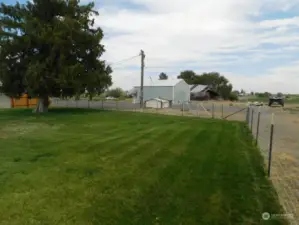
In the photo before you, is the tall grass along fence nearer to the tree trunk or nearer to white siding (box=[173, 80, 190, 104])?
white siding (box=[173, 80, 190, 104])

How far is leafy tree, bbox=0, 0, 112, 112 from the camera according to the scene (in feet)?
86.0

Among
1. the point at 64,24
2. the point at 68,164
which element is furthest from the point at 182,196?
the point at 64,24

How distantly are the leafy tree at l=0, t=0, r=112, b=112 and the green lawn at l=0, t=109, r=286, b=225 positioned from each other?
1616cm

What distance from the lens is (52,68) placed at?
27.1 meters

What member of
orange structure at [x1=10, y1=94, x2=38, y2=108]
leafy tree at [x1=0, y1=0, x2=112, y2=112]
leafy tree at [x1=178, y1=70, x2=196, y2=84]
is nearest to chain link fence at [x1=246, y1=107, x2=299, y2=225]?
leafy tree at [x1=0, y1=0, x2=112, y2=112]

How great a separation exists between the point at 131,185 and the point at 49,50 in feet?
76.7

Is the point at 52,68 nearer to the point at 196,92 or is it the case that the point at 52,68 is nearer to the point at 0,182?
the point at 0,182

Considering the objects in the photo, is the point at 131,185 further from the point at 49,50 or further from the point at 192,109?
the point at 192,109

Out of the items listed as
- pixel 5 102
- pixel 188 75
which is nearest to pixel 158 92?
pixel 5 102

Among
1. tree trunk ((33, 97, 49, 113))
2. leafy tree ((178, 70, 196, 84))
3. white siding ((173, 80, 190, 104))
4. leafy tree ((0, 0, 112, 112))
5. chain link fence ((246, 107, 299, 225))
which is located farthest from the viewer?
leafy tree ((178, 70, 196, 84))

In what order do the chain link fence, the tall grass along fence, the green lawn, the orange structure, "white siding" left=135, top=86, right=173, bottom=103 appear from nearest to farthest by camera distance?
the green lawn → the chain link fence → the tall grass along fence → the orange structure → "white siding" left=135, top=86, right=173, bottom=103

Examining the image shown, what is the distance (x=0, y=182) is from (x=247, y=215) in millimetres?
4514

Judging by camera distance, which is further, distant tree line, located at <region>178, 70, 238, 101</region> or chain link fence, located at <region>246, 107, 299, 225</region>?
distant tree line, located at <region>178, 70, 238, 101</region>

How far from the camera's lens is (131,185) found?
6.55 meters
